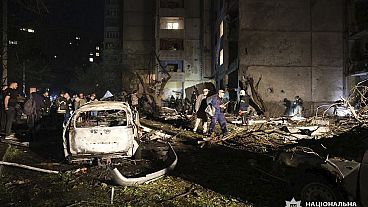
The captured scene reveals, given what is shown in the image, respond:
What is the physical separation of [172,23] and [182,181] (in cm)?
4434

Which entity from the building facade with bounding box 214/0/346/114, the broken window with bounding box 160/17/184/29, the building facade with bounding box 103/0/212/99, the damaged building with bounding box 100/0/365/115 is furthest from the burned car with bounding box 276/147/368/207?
the broken window with bounding box 160/17/184/29

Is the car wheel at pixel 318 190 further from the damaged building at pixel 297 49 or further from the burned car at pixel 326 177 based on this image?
the damaged building at pixel 297 49

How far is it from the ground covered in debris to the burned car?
Answer: 0.47 meters

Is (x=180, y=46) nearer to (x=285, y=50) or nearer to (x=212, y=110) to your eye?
(x=285, y=50)

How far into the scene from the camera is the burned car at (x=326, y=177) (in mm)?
3955

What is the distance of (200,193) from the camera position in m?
5.82

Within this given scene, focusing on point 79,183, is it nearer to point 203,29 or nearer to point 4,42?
point 4,42

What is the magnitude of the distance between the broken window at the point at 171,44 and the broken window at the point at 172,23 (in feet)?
7.15

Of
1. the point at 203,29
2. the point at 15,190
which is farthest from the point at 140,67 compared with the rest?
the point at 15,190

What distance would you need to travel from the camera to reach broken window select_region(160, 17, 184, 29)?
47.8 m

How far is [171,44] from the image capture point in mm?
48125

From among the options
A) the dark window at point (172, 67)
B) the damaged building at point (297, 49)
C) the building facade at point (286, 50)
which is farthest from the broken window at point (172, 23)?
the building facade at point (286, 50)

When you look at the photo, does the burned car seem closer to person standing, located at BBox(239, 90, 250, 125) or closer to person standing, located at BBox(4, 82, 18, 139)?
person standing, located at BBox(4, 82, 18, 139)

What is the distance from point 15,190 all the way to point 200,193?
371 centimetres
